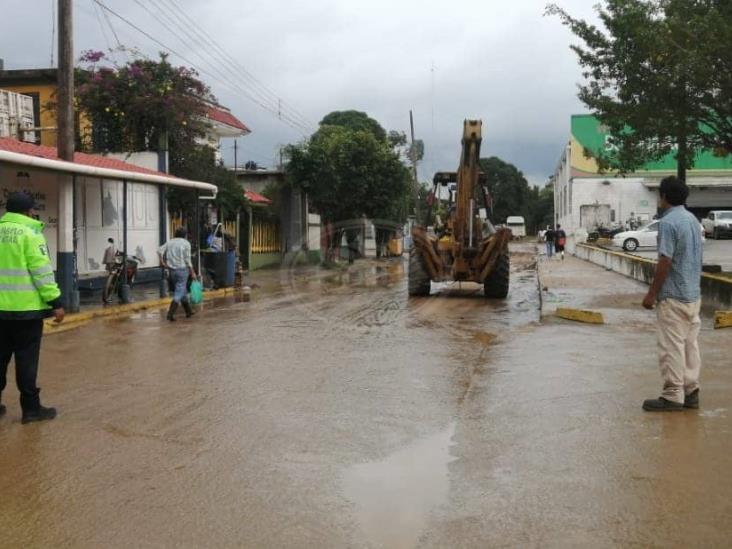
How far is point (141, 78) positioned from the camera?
69.7 ft

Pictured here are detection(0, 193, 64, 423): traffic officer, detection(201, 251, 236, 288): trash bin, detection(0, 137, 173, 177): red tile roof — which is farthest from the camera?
detection(201, 251, 236, 288): trash bin

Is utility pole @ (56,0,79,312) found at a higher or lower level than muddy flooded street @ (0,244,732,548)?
higher

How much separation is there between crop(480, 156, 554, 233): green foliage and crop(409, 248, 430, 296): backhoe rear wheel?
2745 inches

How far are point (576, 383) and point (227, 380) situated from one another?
340 cm

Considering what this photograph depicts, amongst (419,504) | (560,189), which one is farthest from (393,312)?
(560,189)

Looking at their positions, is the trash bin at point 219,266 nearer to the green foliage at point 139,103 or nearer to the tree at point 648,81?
the green foliage at point 139,103

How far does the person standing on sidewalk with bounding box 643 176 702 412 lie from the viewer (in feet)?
19.7

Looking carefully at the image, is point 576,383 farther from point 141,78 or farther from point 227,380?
point 141,78

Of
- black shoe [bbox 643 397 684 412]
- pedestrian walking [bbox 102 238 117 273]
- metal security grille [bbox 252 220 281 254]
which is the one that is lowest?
black shoe [bbox 643 397 684 412]

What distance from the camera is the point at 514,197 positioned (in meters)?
89.2

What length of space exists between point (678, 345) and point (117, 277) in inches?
476

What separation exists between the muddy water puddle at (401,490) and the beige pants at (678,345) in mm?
1894

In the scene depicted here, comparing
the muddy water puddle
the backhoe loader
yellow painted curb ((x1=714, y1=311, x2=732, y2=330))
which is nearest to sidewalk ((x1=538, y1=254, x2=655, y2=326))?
yellow painted curb ((x1=714, y1=311, x2=732, y2=330))

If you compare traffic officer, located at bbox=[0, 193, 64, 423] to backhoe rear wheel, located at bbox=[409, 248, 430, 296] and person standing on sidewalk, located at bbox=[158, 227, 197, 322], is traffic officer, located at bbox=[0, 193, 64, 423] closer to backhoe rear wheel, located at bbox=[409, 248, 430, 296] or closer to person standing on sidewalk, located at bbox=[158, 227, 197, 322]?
person standing on sidewalk, located at bbox=[158, 227, 197, 322]
